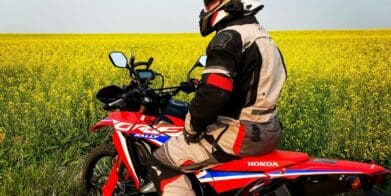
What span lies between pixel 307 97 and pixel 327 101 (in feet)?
1.20

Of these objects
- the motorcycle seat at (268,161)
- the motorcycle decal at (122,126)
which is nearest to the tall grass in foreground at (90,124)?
the motorcycle decal at (122,126)

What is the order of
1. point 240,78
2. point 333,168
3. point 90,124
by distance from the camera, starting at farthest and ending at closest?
point 90,124 → point 240,78 → point 333,168

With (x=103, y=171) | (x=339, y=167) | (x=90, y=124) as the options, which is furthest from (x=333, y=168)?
(x=90, y=124)

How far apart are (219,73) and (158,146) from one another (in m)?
1.01

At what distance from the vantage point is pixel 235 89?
9.98 ft

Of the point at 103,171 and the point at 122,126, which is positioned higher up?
the point at 122,126

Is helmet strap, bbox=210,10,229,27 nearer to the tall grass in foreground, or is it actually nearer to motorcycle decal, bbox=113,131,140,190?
the tall grass in foreground

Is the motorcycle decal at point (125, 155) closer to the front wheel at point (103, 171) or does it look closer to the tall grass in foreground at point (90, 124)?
the front wheel at point (103, 171)

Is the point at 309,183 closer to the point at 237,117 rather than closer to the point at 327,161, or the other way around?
the point at 327,161

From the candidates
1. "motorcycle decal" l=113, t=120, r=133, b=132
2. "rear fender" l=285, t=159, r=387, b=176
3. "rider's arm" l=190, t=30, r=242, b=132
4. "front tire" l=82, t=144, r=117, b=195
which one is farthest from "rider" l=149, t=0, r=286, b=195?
"front tire" l=82, t=144, r=117, b=195

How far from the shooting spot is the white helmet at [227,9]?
10.1 feet

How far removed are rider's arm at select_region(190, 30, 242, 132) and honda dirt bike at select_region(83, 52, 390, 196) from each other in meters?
0.38

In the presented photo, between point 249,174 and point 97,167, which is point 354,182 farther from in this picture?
point 97,167

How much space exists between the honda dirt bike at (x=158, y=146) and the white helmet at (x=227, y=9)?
640 millimetres
